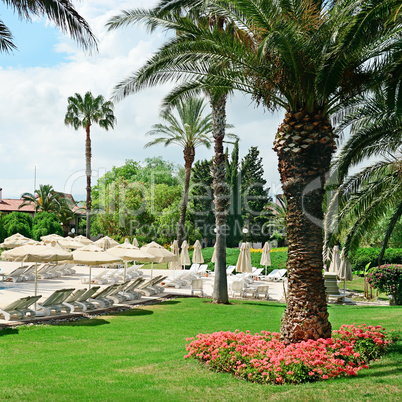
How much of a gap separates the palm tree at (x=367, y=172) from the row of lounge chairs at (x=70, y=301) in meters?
8.35

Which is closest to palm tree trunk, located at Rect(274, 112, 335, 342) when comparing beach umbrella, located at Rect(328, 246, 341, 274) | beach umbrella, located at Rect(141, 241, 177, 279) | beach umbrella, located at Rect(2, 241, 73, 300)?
beach umbrella, located at Rect(2, 241, 73, 300)

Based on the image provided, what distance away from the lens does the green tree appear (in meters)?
49.9

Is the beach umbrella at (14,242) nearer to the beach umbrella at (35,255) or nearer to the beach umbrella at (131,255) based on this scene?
the beach umbrella at (131,255)

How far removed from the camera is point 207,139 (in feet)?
100

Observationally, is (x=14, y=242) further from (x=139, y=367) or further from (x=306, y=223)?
(x=306, y=223)

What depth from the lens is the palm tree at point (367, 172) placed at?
13203 mm

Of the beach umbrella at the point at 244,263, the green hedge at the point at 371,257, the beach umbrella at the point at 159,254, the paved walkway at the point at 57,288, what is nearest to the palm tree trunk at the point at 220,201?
the paved walkway at the point at 57,288

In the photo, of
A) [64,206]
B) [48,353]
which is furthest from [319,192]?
[64,206]

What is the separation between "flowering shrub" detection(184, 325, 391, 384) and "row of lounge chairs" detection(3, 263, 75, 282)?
1729cm

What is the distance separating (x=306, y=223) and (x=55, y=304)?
9.32 meters

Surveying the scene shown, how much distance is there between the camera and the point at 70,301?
593 inches

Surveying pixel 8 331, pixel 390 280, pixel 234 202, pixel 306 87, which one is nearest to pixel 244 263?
pixel 390 280

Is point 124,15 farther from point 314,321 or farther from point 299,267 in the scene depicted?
point 314,321

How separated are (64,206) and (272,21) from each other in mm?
56886
